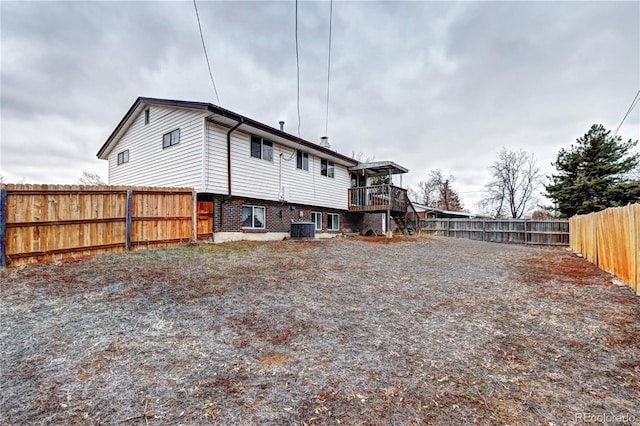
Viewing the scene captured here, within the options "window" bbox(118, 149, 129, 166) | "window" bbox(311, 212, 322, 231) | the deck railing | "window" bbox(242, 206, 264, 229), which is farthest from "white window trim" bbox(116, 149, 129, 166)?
the deck railing

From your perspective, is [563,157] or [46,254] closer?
[46,254]

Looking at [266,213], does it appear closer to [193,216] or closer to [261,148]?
[261,148]

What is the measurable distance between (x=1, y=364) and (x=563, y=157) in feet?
→ 103

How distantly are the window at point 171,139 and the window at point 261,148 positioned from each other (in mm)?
2868

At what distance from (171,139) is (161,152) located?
92cm

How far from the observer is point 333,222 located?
1717 cm

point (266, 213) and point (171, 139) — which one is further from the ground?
point (171, 139)

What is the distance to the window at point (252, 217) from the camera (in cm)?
1203

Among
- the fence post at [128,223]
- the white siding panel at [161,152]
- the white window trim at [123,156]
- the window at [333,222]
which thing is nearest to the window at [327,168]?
the window at [333,222]

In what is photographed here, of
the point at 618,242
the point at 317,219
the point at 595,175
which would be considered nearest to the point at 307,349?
the point at 618,242

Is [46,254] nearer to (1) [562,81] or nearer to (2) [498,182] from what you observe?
(1) [562,81]

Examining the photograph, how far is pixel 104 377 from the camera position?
2.71 metres

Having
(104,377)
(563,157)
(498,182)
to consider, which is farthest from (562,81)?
(498,182)

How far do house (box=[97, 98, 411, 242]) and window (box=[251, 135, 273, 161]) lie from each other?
1.7 inches
